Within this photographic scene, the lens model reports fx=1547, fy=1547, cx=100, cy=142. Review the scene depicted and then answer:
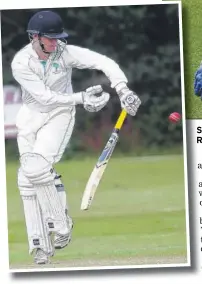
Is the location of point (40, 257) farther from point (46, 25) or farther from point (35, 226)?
point (46, 25)

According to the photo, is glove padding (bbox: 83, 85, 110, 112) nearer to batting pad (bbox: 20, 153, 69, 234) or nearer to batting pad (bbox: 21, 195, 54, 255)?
batting pad (bbox: 20, 153, 69, 234)

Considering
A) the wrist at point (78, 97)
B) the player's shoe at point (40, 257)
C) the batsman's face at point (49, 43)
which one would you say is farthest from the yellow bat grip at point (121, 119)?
the player's shoe at point (40, 257)

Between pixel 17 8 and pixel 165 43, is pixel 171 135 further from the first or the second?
pixel 17 8

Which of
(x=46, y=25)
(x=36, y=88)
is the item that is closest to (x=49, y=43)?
(x=46, y=25)

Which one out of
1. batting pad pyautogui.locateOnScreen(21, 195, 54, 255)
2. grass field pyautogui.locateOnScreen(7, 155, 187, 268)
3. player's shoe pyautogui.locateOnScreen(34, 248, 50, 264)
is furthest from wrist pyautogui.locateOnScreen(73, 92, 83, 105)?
player's shoe pyautogui.locateOnScreen(34, 248, 50, 264)

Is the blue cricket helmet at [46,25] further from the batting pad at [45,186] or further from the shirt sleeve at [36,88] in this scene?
the batting pad at [45,186]

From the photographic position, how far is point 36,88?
883 cm

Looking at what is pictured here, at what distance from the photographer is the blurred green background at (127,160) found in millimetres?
8836

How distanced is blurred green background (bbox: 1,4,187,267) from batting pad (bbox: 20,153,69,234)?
7 centimetres

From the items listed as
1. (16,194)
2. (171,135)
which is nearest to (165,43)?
(171,135)

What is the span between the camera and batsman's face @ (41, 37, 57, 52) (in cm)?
881

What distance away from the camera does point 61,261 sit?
8875mm

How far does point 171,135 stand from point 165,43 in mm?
527

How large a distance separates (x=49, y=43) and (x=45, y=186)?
817 mm
